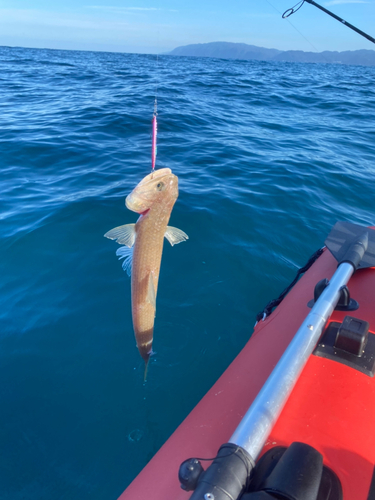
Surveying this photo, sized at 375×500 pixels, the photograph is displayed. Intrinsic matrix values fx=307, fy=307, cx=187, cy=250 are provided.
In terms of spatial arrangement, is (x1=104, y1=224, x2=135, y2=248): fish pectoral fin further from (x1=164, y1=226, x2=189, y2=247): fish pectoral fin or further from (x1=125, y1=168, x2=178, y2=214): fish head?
(x1=164, y1=226, x2=189, y2=247): fish pectoral fin

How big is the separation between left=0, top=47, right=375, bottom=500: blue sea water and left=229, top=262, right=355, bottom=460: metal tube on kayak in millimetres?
1738

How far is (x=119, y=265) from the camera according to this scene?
521cm

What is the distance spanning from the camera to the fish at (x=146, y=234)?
7.87ft

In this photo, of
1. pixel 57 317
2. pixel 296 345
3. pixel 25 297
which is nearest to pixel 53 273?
pixel 25 297

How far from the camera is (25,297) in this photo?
4609mm

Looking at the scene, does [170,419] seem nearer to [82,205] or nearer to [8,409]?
[8,409]

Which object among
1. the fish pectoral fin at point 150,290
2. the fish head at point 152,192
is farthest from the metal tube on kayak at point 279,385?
the fish head at point 152,192

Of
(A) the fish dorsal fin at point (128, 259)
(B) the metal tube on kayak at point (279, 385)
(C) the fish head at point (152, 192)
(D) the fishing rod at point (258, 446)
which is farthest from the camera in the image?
(A) the fish dorsal fin at point (128, 259)

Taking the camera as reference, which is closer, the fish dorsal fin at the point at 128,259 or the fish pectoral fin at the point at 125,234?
the fish pectoral fin at the point at 125,234

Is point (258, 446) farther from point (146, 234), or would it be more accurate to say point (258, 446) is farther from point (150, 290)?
point (146, 234)

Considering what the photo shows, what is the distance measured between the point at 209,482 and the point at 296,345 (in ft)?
3.75

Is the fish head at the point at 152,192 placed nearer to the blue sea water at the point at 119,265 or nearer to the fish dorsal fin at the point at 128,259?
the fish dorsal fin at the point at 128,259

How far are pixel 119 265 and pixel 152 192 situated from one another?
2997 millimetres

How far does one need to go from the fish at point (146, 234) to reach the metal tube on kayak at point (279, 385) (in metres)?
1.05
